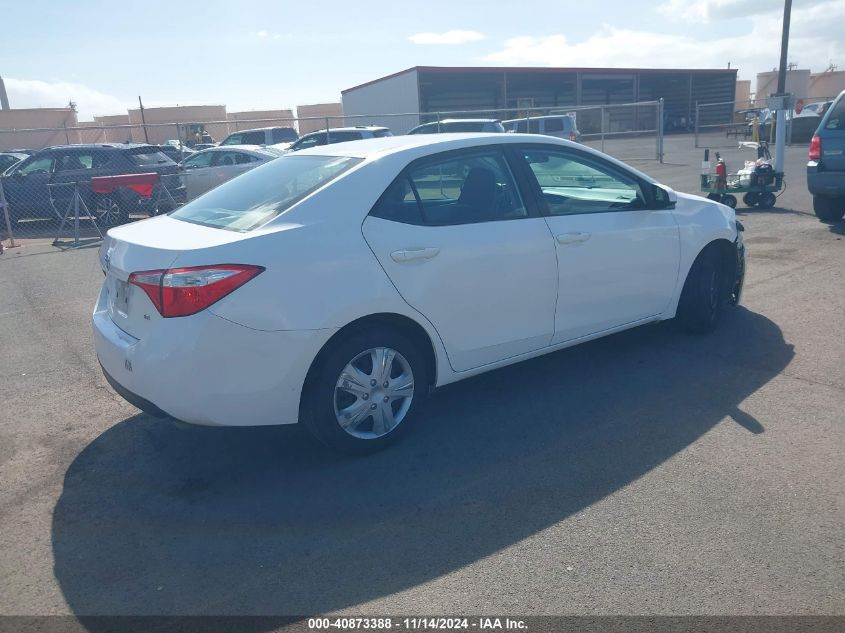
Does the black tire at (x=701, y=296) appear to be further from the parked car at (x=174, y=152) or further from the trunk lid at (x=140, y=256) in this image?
the parked car at (x=174, y=152)

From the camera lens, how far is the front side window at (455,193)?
4289mm

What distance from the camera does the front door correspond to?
4906mm

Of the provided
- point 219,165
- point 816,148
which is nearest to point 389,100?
point 219,165

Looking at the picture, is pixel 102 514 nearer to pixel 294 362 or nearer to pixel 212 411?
pixel 212 411

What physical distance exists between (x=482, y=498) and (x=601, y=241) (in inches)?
82.9

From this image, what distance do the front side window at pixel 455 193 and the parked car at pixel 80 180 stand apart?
11666mm

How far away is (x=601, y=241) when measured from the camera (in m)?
5.04

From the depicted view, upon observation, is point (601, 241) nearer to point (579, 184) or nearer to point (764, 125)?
point (579, 184)

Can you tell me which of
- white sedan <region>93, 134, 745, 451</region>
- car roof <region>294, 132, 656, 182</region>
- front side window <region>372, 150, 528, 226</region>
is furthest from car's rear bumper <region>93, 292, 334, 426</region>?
car roof <region>294, 132, 656, 182</region>

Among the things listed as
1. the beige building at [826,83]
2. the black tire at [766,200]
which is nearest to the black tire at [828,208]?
the black tire at [766,200]

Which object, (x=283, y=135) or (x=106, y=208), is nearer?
(x=106, y=208)

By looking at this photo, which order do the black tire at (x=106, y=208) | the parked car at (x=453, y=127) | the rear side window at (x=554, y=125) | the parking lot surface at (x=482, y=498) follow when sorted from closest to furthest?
the parking lot surface at (x=482, y=498) → the black tire at (x=106, y=208) → the parked car at (x=453, y=127) → the rear side window at (x=554, y=125)

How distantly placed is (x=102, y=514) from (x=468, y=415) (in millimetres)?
2158

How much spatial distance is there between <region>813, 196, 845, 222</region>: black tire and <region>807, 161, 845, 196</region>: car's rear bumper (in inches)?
14.7
